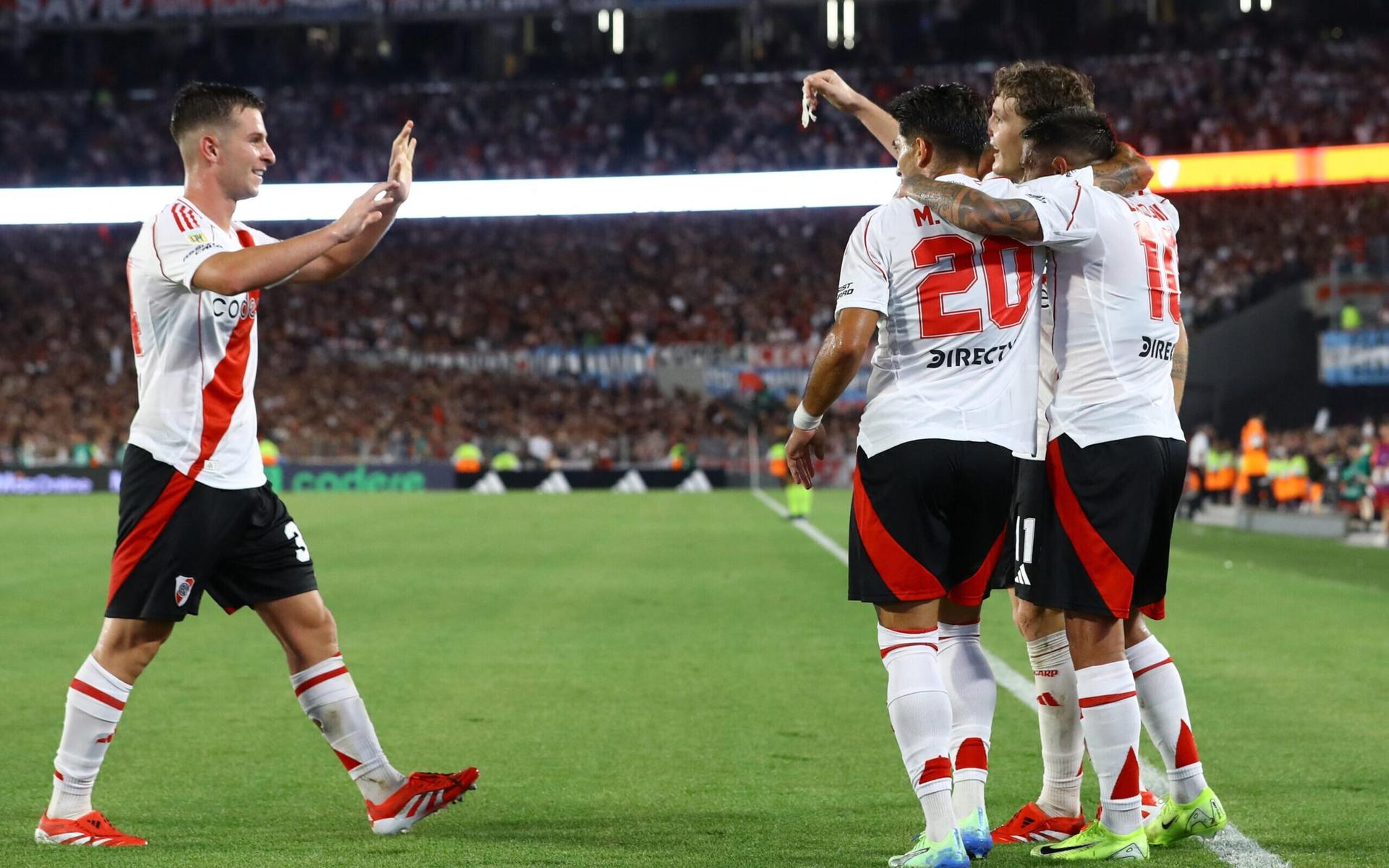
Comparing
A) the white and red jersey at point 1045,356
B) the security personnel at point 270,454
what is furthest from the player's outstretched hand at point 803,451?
the security personnel at point 270,454

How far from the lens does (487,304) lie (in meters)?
47.3

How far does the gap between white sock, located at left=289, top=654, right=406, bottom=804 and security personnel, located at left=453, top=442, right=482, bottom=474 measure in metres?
33.7

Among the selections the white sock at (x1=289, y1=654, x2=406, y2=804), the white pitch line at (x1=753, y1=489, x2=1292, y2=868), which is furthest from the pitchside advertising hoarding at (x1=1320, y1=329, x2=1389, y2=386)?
the white sock at (x1=289, y1=654, x2=406, y2=804)

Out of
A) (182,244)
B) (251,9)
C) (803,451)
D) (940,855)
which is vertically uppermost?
(251,9)

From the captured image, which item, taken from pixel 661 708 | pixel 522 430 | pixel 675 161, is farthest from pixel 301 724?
pixel 675 161

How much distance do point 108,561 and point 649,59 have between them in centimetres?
3502

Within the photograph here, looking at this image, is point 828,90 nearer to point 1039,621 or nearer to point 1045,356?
point 1045,356

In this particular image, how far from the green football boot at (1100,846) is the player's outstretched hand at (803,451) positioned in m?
1.29

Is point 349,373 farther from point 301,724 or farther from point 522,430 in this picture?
point 301,724

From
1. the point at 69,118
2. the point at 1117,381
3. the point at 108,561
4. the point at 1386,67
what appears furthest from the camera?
the point at 69,118

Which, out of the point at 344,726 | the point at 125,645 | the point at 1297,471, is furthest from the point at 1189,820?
Answer: the point at 1297,471

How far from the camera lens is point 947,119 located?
169 inches

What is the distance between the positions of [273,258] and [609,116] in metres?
44.1

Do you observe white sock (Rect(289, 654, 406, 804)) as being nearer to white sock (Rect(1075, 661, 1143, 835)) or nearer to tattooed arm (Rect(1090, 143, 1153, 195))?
white sock (Rect(1075, 661, 1143, 835))
